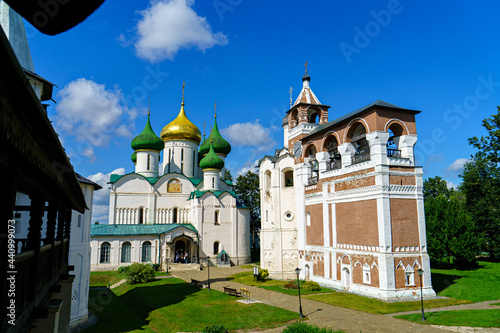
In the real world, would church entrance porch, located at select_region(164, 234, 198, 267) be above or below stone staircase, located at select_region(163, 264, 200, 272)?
above

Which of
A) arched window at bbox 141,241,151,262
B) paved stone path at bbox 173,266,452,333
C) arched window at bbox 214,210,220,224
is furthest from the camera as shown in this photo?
arched window at bbox 214,210,220,224

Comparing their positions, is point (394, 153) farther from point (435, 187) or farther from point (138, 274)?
point (435, 187)

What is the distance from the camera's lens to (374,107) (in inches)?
768

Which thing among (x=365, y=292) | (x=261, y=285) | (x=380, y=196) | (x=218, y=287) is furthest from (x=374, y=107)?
(x=218, y=287)

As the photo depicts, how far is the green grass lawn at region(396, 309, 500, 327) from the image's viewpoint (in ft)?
44.9

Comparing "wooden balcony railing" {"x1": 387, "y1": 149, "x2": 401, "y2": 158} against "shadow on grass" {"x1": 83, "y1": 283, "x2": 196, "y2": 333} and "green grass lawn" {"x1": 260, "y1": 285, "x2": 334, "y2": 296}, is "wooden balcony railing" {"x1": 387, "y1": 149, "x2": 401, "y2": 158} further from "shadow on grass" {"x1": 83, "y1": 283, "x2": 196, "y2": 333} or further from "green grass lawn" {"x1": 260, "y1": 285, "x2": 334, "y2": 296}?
"shadow on grass" {"x1": 83, "y1": 283, "x2": 196, "y2": 333}

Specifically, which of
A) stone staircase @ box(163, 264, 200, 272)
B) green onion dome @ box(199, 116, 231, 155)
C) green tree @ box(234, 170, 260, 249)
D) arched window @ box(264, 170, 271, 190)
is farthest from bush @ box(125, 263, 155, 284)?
green tree @ box(234, 170, 260, 249)

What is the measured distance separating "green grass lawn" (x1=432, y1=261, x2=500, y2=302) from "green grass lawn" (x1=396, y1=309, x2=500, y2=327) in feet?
9.38

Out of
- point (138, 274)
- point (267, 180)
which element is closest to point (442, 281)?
point (267, 180)

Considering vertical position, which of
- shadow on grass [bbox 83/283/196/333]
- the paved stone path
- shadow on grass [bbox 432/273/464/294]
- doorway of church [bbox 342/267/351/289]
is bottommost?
shadow on grass [bbox 83/283/196/333]

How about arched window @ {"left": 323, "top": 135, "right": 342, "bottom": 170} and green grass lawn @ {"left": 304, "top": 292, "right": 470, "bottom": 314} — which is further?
arched window @ {"left": 323, "top": 135, "right": 342, "bottom": 170}

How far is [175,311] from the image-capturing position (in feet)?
57.4

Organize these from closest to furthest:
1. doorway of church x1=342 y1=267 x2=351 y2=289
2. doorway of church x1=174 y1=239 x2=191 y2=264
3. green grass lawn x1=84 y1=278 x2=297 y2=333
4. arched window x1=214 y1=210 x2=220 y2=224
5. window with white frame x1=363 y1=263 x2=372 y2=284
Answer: green grass lawn x1=84 y1=278 x2=297 y2=333
window with white frame x1=363 y1=263 x2=372 y2=284
doorway of church x1=342 y1=267 x2=351 y2=289
doorway of church x1=174 y1=239 x2=191 y2=264
arched window x1=214 y1=210 x2=220 y2=224

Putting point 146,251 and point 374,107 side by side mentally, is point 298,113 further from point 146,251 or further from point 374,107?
point 146,251
